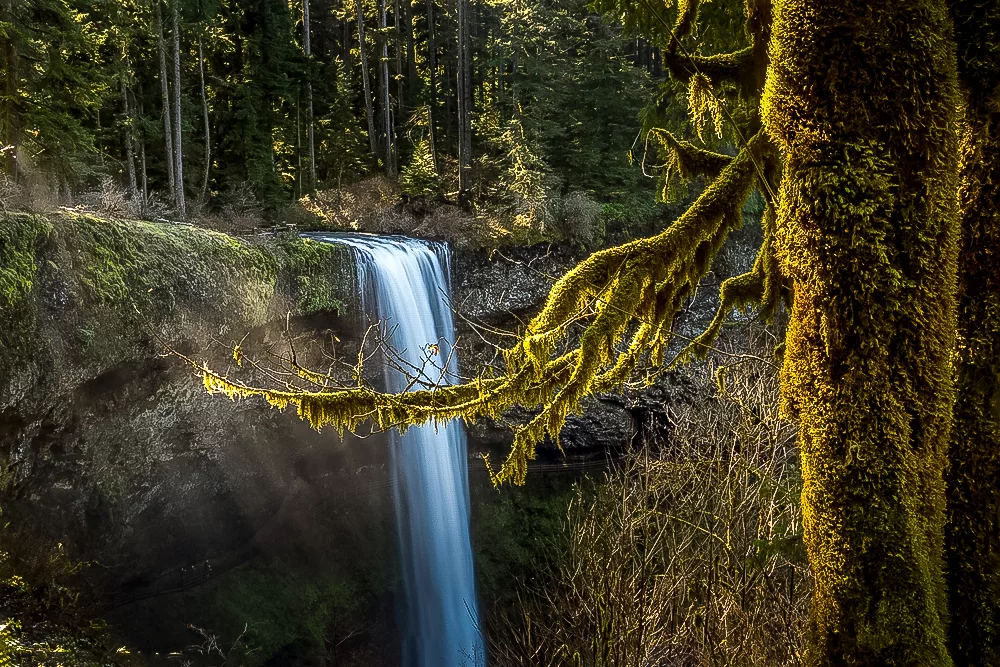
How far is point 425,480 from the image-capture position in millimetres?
16359

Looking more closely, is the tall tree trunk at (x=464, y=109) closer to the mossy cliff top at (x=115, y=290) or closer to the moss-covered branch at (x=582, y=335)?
the mossy cliff top at (x=115, y=290)

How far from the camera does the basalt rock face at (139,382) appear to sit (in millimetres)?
8758

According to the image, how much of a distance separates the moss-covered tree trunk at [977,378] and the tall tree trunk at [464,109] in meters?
19.5

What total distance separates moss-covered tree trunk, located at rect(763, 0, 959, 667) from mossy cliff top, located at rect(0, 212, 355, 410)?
914cm

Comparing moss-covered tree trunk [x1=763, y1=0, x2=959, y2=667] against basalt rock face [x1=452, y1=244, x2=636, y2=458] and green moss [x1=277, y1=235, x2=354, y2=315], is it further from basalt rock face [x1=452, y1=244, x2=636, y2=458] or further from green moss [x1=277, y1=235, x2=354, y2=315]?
basalt rock face [x1=452, y1=244, x2=636, y2=458]

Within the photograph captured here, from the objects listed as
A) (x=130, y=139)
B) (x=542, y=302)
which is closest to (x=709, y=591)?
(x=542, y=302)

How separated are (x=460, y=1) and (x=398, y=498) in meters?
16.1

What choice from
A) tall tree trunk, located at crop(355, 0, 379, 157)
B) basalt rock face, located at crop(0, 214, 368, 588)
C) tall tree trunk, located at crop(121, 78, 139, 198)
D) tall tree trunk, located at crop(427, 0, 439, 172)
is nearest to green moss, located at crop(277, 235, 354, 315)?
basalt rock face, located at crop(0, 214, 368, 588)

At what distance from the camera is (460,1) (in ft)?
72.0

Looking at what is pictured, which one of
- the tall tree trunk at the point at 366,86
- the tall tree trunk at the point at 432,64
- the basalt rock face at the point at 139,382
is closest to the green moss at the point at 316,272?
the basalt rock face at the point at 139,382

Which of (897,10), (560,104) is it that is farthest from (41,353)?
(560,104)

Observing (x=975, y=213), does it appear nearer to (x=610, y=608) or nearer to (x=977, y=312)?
(x=977, y=312)

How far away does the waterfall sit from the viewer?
1416 cm

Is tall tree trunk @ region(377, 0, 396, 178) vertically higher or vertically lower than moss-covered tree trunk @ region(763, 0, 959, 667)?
higher
